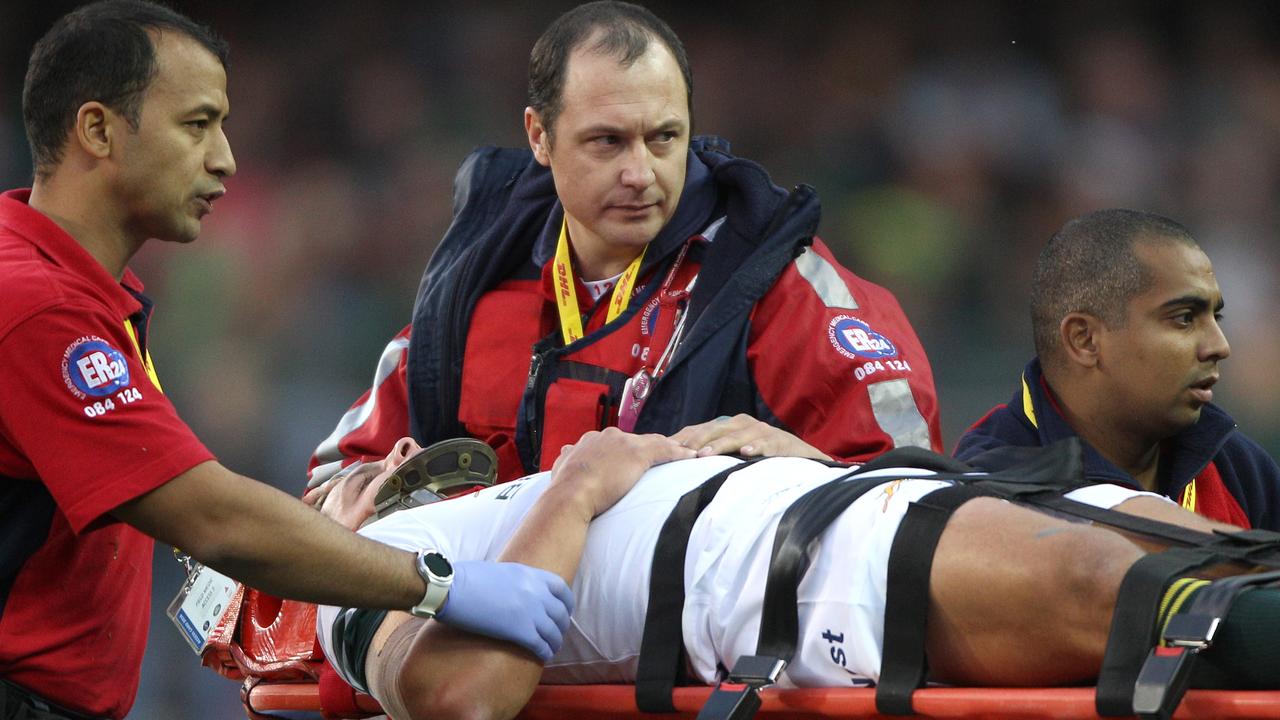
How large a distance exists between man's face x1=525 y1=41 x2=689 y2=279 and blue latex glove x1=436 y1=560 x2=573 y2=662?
1149mm

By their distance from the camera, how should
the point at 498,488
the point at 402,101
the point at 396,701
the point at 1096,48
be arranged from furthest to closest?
the point at 402,101, the point at 1096,48, the point at 498,488, the point at 396,701

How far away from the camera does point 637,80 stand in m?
3.17

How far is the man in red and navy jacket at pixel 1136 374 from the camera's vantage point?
2775 mm

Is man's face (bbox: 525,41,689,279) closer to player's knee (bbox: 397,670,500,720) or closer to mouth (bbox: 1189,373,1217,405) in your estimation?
mouth (bbox: 1189,373,1217,405)

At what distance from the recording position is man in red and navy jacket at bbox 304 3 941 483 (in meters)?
3.02

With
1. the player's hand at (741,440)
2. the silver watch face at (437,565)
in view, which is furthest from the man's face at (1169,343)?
the silver watch face at (437,565)

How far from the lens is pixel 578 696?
7.22ft

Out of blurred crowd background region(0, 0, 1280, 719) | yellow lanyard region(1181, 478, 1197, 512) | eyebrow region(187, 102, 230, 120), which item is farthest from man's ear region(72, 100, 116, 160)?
blurred crowd background region(0, 0, 1280, 719)

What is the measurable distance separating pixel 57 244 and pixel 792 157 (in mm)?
4024

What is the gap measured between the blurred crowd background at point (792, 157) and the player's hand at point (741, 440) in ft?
8.31

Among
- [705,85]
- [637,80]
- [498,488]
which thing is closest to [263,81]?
[705,85]

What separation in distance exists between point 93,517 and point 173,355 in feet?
13.3

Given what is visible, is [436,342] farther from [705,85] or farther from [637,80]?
[705,85]

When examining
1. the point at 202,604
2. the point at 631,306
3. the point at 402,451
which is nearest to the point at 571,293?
the point at 631,306
